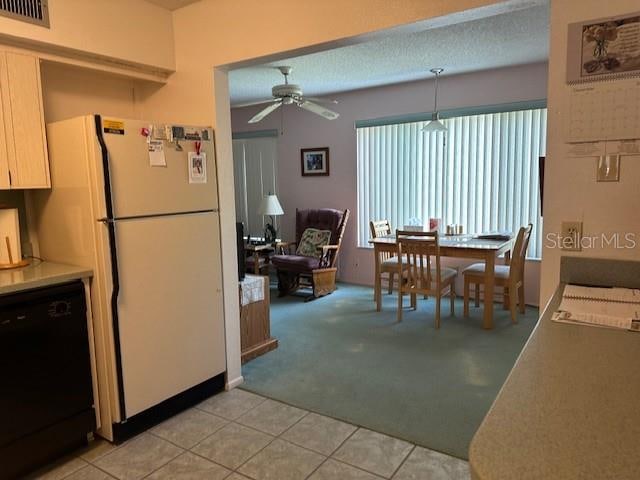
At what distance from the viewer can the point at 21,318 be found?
1.97 meters

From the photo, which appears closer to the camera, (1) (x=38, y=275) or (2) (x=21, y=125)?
(1) (x=38, y=275)

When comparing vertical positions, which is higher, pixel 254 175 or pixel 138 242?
pixel 254 175

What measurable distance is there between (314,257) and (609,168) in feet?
13.6

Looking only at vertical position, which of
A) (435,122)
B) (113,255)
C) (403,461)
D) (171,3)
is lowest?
(403,461)

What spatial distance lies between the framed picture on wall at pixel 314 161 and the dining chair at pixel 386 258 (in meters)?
1.13

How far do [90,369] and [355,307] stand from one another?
2.99 m

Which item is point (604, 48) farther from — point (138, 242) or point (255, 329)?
point (255, 329)

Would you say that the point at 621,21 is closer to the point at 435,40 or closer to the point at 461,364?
the point at 435,40

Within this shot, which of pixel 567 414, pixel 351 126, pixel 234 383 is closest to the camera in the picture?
pixel 567 414

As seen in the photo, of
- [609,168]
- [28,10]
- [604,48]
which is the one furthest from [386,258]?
[28,10]

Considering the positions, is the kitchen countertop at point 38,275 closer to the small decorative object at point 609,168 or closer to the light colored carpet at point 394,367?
the light colored carpet at point 394,367

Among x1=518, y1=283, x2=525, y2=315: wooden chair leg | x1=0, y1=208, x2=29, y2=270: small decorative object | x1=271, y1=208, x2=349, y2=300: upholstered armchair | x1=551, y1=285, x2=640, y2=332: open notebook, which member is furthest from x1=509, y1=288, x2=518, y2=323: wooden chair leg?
x1=0, y1=208, x2=29, y2=270: small decorative object

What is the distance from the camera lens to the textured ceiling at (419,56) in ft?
10.9

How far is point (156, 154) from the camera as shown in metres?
2.40
